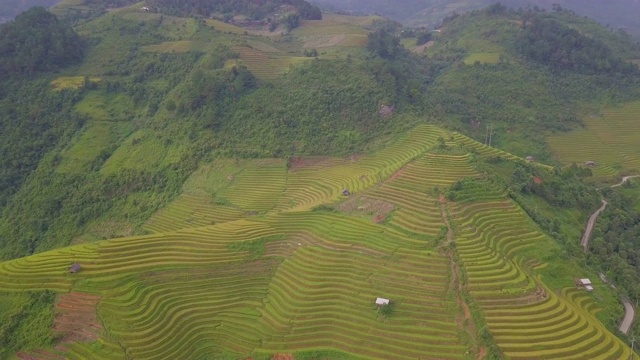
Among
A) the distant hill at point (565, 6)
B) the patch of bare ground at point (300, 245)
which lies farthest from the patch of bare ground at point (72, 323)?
the distant hill at point (565, 6)

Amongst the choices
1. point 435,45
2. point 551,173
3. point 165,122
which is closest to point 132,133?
point 165,122

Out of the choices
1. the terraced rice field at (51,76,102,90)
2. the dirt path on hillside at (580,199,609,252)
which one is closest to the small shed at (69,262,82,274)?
the dirt path on hillside at (580,199,609,252)

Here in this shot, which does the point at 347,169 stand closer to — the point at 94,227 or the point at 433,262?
the point at 433,262

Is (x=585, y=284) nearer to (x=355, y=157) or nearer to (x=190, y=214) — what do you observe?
(x=355, y=157)

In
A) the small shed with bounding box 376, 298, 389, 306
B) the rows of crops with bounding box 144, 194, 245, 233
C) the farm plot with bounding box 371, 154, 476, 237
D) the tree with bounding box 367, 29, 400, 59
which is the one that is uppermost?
the tree with bounding box 367, 29, 400, 59

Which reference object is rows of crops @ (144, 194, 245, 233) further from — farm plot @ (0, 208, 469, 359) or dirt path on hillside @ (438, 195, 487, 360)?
dirt path on hillside @ (438, 195, 487, 360)

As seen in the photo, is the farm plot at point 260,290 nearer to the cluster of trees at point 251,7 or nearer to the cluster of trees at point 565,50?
the cluster of trees at point 565,50
